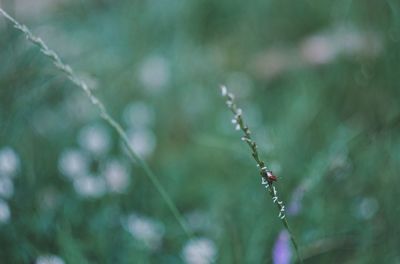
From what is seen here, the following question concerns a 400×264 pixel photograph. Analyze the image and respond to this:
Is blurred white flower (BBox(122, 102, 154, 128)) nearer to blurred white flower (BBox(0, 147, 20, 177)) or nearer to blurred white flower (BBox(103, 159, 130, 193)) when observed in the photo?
blurred white flower (BBox(103, 159, 130, 193))

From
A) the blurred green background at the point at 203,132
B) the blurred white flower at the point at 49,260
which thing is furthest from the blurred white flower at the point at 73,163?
the blurred white flower at the point at 49,260

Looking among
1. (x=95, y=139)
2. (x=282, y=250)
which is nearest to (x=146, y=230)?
(x=282, y=250)

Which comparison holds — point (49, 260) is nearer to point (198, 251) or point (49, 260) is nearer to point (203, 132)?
point (198, 251)

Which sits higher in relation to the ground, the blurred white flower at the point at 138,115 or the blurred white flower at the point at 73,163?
the blurred white flower at the point at 138,115

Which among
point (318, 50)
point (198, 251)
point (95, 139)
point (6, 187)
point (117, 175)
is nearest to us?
point (198, 251)

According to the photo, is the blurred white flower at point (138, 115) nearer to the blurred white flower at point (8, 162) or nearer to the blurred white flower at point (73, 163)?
the blurred white flower at point (73, 163)

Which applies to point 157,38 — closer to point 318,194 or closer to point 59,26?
point 59,26
